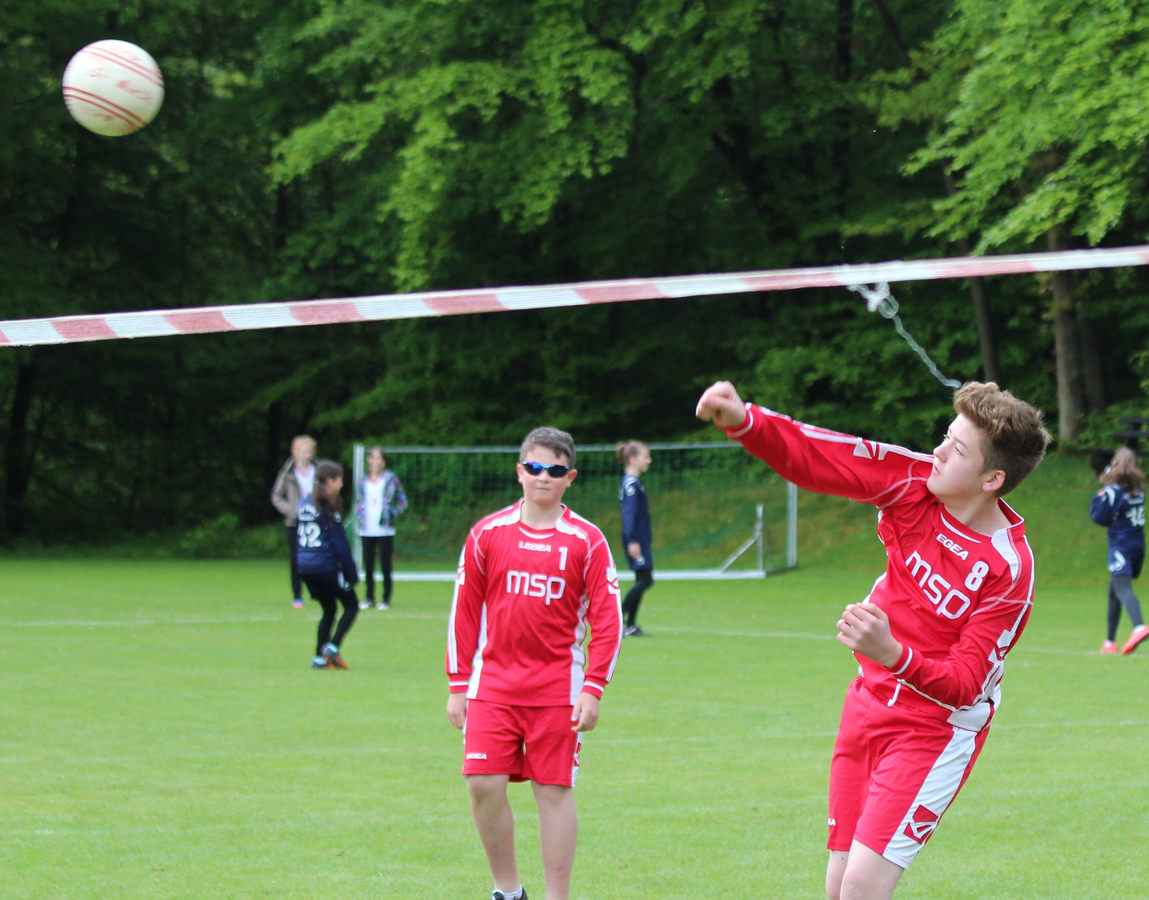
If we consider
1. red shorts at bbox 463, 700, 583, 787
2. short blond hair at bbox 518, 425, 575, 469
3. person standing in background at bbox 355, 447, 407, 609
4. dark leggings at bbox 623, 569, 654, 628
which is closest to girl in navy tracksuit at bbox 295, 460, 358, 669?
dark leggings at bbox 623, 569, 654, 628

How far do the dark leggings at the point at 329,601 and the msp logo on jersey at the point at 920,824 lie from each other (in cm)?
863

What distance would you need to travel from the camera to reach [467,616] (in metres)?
5.48

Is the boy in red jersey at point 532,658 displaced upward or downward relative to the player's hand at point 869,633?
downward

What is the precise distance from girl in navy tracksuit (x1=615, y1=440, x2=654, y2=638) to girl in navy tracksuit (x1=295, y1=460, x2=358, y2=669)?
353 cm

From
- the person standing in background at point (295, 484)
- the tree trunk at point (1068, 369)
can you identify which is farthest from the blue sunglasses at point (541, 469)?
the tree trunk at point (1068, 369)

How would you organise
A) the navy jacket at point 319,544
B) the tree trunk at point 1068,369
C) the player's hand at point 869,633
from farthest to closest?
the tree trunk at point 1068,369, the navy jacket at point 319,544, the player's hand at point 869,633

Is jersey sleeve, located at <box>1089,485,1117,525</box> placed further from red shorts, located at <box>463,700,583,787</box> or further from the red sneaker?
red shorts, located at <box>463,700,583,787</box>

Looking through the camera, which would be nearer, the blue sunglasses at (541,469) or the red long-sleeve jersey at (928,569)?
the red long-sleeve jersey at (928,569)

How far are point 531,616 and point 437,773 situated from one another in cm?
277

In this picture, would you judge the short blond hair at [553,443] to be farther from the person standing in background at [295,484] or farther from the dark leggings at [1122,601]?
the person standing in background at [295,484]

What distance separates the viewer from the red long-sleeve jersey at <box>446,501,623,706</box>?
537 cm

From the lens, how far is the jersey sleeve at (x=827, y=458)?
3.74 meters

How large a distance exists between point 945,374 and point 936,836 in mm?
22649

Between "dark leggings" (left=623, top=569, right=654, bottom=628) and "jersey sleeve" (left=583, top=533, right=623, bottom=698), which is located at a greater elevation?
"jersey sleeve" (left=583, top=533, right=623, bottom=698)
